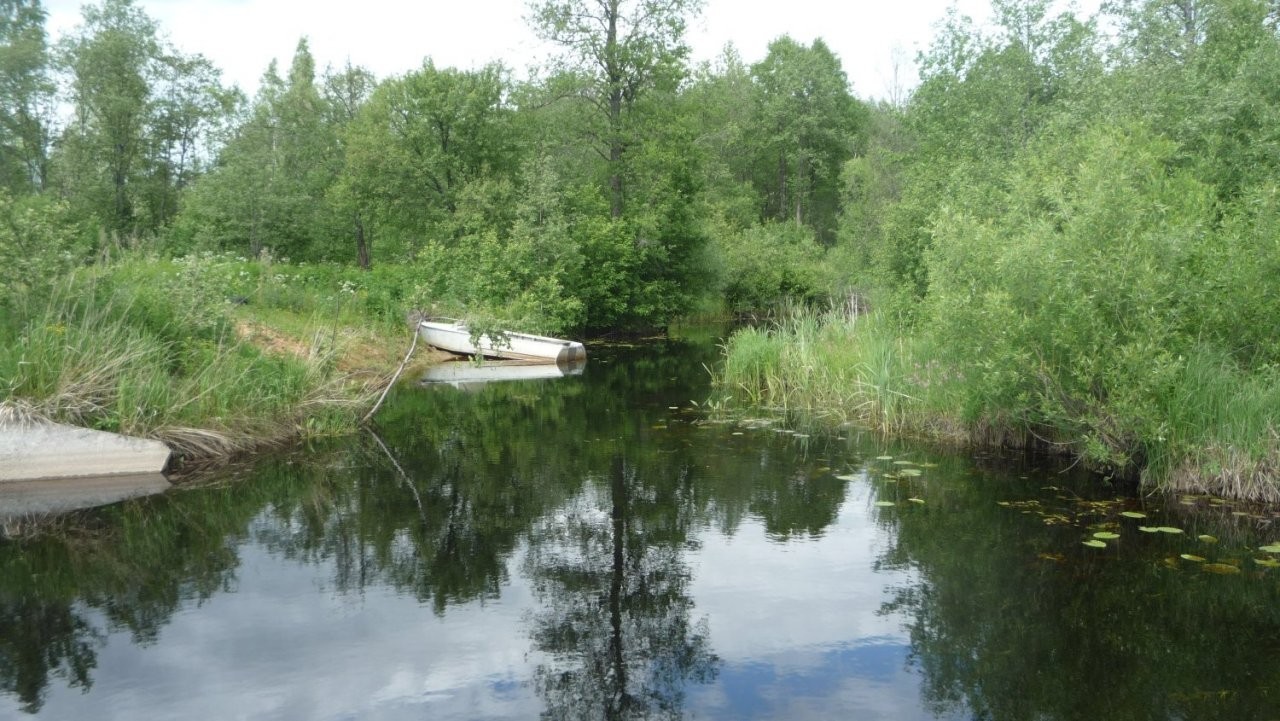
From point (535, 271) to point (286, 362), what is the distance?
47.4ft

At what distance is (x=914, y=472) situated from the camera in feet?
35.3

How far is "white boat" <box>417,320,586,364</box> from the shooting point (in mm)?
23234

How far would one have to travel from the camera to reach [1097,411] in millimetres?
9375

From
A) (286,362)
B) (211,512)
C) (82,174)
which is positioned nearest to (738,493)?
(211,512)

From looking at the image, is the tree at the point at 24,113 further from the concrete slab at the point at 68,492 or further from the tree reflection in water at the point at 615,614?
the tree reflection in water at the point at 615,614

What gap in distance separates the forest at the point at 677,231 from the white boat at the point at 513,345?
2.69ft

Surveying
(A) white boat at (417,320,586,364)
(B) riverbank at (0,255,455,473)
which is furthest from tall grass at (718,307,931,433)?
(B) riverbank at (0,255,455,473)

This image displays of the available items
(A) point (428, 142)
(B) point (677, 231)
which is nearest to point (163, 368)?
(A) point (428, 142)

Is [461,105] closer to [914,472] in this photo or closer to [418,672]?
[914,472]

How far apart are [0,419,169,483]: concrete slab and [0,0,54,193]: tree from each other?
108 ft

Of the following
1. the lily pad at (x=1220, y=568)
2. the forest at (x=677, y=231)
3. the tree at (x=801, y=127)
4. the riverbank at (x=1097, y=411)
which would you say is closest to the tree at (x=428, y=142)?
the forest at (x=677, y=231)

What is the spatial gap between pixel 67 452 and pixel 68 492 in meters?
0.54

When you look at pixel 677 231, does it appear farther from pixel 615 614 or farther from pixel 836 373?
pixel 615 614

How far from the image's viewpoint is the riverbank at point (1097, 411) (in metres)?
8.78
